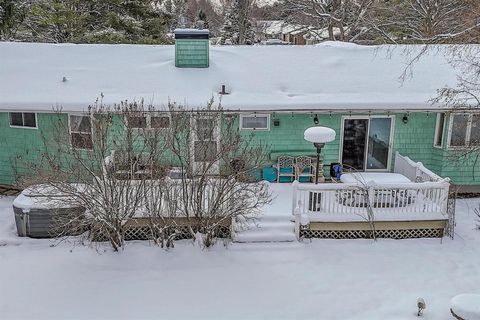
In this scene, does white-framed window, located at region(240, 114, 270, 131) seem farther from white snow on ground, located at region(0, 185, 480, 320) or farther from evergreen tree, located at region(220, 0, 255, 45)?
evergreen tree, located at region(220, 0, 255, 45)

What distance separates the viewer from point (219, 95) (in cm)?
1330

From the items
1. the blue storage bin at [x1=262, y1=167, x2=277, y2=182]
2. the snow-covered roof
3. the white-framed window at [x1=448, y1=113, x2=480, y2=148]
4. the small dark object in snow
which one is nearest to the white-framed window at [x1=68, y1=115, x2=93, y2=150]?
the snow-covered roof

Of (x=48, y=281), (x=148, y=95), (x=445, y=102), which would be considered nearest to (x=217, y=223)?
(x=48, y=281)

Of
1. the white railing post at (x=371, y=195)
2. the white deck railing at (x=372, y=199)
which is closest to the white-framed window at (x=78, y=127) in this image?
the white deck railing at (x=372, y=199)

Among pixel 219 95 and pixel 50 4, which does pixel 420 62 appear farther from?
pixel 50 4

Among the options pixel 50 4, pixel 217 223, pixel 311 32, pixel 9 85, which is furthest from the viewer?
pixel 311 32

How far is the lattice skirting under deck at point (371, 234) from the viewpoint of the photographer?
36.8ft

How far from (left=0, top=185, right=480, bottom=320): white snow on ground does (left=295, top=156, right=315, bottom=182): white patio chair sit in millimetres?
2545

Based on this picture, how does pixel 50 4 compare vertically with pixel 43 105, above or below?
above

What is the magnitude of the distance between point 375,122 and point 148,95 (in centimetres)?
627

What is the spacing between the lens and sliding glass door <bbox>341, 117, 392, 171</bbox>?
1361cm

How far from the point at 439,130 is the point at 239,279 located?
7525 millimetres

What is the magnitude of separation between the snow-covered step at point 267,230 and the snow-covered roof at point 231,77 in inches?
125

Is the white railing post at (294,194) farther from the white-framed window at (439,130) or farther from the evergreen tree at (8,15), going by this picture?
the evergreen tree at (8,15)
